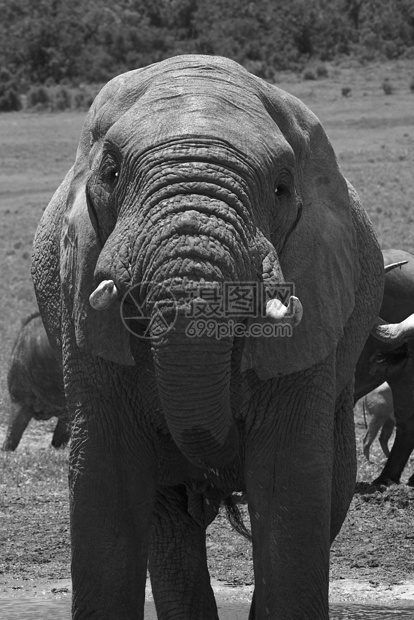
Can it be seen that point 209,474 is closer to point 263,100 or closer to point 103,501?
point 103,501

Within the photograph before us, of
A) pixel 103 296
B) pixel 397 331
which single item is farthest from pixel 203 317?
pixel 397 331

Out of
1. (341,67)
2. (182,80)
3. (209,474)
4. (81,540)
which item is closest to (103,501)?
(81,540)

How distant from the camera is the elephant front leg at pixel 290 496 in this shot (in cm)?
460

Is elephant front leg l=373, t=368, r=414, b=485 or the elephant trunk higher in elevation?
the elephant trunk

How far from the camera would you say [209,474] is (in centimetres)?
495

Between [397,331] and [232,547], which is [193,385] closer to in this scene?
[232,547]

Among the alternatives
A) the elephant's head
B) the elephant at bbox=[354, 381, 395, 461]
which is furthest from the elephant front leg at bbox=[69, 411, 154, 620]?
the elephant at bbox=[354, 381, 395, 461]

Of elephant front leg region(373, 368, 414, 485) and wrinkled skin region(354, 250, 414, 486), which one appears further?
elephant front leg region(373, 368, 414, 485)

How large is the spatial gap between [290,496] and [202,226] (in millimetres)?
1075

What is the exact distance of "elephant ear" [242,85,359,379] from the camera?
14.7 feet

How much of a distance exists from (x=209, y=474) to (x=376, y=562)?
2.26m

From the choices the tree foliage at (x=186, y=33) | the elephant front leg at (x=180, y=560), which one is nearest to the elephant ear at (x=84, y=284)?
the elephant front leg at (x=180, y=560)

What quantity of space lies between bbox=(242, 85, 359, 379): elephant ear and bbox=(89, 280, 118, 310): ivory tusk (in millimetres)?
453

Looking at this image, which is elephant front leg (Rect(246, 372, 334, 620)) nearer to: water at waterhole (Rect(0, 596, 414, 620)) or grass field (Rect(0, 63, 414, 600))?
water at waterhole (Rect(0, 596, 414, 620))
